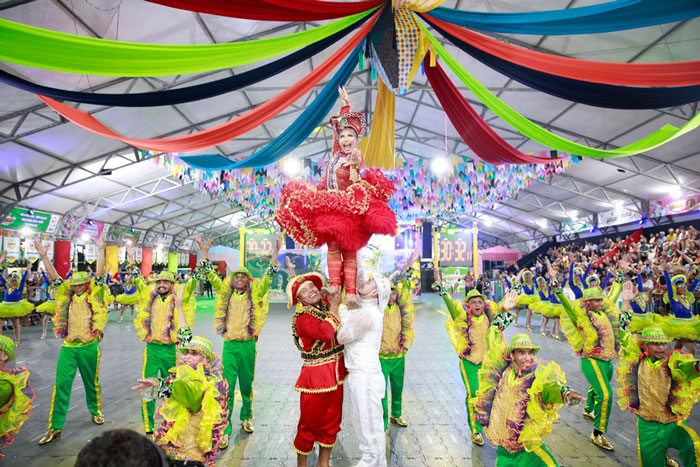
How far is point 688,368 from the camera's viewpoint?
8.27 ft

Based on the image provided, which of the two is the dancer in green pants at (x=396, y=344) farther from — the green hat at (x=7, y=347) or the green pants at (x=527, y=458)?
the green hat at (x=7, y=347)

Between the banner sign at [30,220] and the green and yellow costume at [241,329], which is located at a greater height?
the banner sign at [30,220]

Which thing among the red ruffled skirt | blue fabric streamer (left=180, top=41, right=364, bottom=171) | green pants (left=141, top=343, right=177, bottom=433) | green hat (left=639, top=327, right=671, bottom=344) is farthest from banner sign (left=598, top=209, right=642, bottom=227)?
green pants (left=141, top=343, right=177, bottom=433)

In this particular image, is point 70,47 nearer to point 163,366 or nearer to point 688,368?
point 163,366

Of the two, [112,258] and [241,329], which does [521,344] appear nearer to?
[241,329]

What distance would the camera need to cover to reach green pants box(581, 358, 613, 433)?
323cm

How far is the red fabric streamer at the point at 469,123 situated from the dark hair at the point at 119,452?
364 centimetres

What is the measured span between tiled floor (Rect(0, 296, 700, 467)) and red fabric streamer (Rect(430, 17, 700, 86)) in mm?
3230

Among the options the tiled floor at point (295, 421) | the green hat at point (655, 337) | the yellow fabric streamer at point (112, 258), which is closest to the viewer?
the green hat at point (655, 337)

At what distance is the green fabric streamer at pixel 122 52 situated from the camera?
199 centimetres

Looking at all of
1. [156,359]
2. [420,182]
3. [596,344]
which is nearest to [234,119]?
[156,359]

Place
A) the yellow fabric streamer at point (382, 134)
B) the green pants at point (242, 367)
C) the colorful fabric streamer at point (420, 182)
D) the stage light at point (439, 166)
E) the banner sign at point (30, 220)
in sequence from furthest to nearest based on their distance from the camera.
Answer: the banner sign at point (30, 220) < the stage light at point (439, 166) < the colorful fabric streamer at point (420, 182) < the yellow fabric streamer at point (382, 134) < the green pants at point (242, 367)

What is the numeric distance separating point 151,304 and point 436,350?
5.34 m

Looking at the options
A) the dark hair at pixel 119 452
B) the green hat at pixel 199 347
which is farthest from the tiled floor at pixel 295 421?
the dark hair at pixel 119 452
